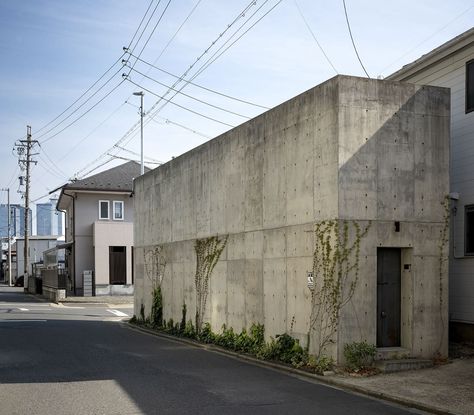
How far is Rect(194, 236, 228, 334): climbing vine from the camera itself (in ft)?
56.2

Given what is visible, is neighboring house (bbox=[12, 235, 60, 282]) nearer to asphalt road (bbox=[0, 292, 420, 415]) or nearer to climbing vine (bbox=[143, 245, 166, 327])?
climbing vine (bbox=[143, 245, 166, 327])

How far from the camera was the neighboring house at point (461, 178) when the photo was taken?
13367mm

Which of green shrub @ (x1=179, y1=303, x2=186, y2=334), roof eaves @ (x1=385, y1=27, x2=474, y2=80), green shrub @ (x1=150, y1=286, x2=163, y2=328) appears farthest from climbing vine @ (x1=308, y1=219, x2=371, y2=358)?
green shrub @ (x1=150, y1=286, x2=163, y2=328)

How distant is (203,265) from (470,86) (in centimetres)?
879

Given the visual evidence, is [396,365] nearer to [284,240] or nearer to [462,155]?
[284,240]

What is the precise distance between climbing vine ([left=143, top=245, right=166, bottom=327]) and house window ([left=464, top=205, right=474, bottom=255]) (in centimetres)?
1133

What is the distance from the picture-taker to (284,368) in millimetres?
12039

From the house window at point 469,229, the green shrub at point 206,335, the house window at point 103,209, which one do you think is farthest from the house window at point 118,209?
the house window at point 469,229

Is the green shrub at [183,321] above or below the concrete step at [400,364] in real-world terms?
below

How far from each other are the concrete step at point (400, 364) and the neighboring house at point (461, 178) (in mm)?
2267

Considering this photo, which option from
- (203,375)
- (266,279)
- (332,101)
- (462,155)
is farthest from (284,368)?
(462,155)

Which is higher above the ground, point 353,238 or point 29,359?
point 353,238

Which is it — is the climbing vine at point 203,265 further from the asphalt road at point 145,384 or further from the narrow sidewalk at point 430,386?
the narrow sidewalk at point 430,386

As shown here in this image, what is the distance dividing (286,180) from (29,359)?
7024mm
